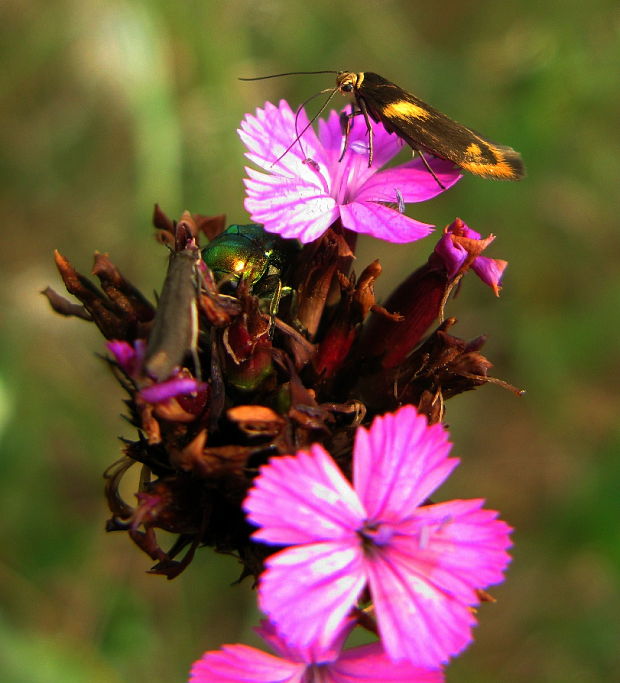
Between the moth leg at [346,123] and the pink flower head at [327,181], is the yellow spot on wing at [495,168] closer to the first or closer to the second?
the pink flower head at [327,181]

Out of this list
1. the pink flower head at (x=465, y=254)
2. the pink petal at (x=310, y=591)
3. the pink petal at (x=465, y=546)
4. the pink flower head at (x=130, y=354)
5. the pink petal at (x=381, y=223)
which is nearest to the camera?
the pink petal at (x=310, y=591)

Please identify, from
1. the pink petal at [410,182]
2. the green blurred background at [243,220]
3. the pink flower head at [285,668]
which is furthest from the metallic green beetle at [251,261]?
the green blurred background at [243,220]

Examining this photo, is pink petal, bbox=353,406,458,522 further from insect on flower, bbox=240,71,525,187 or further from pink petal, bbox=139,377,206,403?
insect on flower, bbox=240,71,525,187

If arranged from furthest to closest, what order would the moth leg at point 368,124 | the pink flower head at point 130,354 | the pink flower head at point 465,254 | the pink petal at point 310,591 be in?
the moth leg at point 368,124
the pink flower head at point 465,254
the pink flower head at point 130,354
the pink petal at point 310,591

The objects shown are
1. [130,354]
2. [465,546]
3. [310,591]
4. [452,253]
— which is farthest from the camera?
[452,253]

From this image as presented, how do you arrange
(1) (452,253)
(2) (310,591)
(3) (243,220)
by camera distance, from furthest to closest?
1. (3) (243,220)
2. (1) (452,253)
3. (2) (310,591)

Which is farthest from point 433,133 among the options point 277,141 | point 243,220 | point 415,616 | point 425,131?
point 243,220

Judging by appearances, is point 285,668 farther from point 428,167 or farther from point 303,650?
point 428,167
